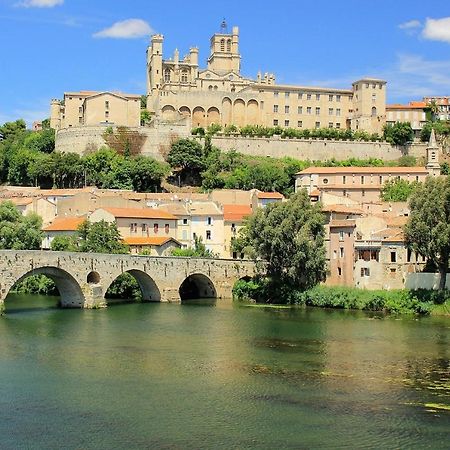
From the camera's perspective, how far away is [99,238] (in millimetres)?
52812

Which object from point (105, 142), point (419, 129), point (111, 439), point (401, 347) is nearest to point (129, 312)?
point (401, 347)

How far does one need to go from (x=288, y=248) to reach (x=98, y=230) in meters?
12.0

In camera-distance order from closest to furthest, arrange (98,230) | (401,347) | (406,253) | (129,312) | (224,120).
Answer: (401,347)
(129,312)
(406,253)
(98,230)
(224,120)

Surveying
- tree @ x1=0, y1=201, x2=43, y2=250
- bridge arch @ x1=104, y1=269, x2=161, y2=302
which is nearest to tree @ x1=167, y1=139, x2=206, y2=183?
tree @ x1=0, y1=201, x2=43, y2=250

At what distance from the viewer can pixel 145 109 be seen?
95125 mm

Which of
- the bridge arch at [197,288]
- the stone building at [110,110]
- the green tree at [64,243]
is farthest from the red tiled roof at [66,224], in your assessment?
the stone building at [110,110]

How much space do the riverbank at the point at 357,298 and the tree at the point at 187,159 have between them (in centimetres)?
2993

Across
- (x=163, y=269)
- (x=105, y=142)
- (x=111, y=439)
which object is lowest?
(x=111, y=439)

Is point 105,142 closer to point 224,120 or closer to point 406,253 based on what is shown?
point 224,120

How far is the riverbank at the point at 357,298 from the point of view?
45.2 m

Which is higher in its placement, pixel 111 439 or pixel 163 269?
pixel 163 269

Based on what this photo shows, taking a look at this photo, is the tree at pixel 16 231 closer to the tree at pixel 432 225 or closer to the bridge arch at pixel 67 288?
the bridge arch at pixel 67 288

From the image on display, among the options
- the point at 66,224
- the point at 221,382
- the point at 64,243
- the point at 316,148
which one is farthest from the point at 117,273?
the point at 316,148

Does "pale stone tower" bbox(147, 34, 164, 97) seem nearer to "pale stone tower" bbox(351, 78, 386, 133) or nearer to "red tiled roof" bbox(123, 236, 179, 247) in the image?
"pale stone tower" bbox(351, 78, 386, 133)
